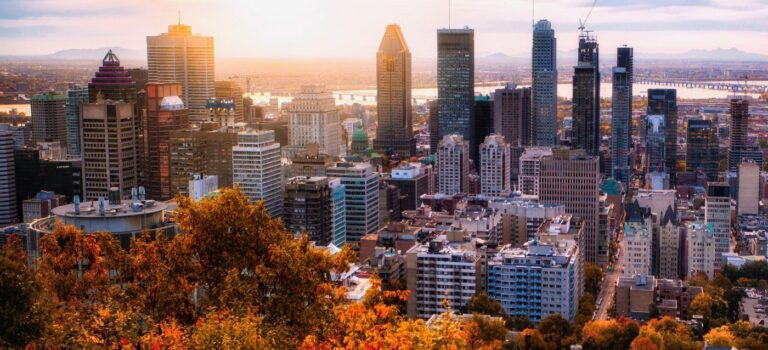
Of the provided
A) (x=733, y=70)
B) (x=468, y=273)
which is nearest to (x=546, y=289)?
(x=468, y=273)

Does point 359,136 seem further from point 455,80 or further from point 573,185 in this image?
point 573,185

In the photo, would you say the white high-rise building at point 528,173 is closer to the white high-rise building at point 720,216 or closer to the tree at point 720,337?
the white high-rise building at point 720,216

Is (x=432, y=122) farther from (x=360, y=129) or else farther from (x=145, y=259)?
(x=145, y=259)

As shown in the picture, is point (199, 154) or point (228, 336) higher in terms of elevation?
point (228, 336)

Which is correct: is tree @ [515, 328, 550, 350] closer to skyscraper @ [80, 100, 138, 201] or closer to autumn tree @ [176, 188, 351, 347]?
autumn tree @ [176, 188, 351, 347]

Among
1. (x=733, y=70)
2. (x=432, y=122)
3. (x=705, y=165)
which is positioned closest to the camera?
(x=705, y=165)

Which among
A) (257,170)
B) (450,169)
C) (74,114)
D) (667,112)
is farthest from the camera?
(667,112)

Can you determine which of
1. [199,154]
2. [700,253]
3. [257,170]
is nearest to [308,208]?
[257,170]
